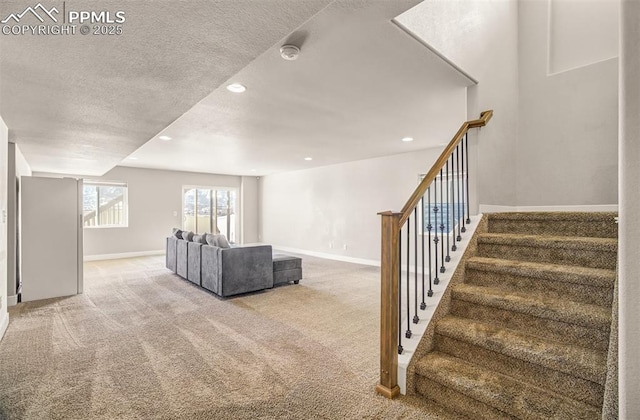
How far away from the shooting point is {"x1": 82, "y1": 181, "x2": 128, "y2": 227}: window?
26.2 feet

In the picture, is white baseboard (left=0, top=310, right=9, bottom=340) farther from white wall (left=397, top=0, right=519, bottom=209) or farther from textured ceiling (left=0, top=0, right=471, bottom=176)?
white wall (left=397, top=0, right=519, bottom=209)

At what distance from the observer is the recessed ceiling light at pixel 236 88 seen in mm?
2963

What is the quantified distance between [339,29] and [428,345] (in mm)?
2239

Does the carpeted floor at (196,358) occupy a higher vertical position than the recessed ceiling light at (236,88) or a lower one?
lower

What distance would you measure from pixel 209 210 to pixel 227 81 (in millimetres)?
7725

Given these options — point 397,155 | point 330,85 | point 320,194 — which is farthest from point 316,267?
point 330,85

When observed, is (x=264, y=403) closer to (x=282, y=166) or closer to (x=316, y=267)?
(x=316, y=267)

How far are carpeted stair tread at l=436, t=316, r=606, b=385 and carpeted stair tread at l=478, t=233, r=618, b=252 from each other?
2.58 feet

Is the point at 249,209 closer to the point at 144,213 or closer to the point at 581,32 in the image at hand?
the point at 144,213

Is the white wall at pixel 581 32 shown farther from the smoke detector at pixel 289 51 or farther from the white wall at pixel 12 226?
the white wall at pixel 12 226

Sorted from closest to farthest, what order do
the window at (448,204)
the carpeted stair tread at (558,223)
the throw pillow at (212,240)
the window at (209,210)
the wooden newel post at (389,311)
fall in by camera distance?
the wooden newel post at (389,311), the carpeted stair tread at (558,223), the window at (448,204), the throw pillow at (212,240), the window at (209,210)

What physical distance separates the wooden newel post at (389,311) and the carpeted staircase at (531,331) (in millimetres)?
178

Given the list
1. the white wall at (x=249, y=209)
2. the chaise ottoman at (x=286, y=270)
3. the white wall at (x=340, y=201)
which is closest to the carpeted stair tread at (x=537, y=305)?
the chaise ottoman at (x=286, y=270)

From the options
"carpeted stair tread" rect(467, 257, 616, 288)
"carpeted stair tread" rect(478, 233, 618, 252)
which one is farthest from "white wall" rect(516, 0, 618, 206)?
"carpeted stair tread" rect(467, 257, 616, 288)
